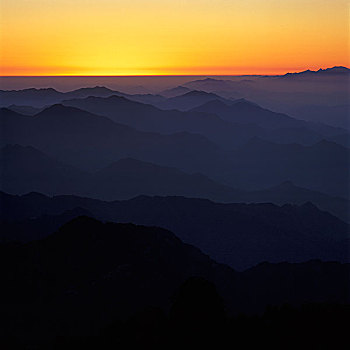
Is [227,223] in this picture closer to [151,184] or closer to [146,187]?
[146,187]

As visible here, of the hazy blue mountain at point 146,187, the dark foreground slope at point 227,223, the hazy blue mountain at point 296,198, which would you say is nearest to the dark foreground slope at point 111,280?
the dark foreground slope at point 227,223

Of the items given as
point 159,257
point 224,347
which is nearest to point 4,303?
point 159,257

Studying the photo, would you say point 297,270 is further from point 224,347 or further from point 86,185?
point 86,185

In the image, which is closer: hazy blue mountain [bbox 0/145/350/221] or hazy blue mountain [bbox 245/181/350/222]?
hazy blue mountain [bbox 245/181/350/222]

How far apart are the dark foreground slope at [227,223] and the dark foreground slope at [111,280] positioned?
24129 mm

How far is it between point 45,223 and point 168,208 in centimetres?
3656

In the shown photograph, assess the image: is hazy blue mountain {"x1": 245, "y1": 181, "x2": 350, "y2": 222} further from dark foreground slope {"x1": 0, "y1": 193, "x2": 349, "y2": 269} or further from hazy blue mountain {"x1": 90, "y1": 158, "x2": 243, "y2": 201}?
dark foreground slope {"x1": 0, "y1": 193, "x2": 349, "y2": 269}

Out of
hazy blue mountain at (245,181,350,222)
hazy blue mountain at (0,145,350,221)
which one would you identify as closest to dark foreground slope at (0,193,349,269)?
hazy blue mountain at (245,181,350,222)

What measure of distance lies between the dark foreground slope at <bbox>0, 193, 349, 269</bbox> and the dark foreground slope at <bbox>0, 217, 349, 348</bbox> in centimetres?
2413

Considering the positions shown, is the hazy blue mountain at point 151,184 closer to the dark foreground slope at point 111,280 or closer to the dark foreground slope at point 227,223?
the dark foreground slope at point 227,223

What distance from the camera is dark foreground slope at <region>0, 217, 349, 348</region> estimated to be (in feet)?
208

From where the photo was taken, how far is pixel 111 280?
68.4 m

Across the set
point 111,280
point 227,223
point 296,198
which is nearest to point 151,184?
point 296,198

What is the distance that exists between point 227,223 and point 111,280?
5986 cm
